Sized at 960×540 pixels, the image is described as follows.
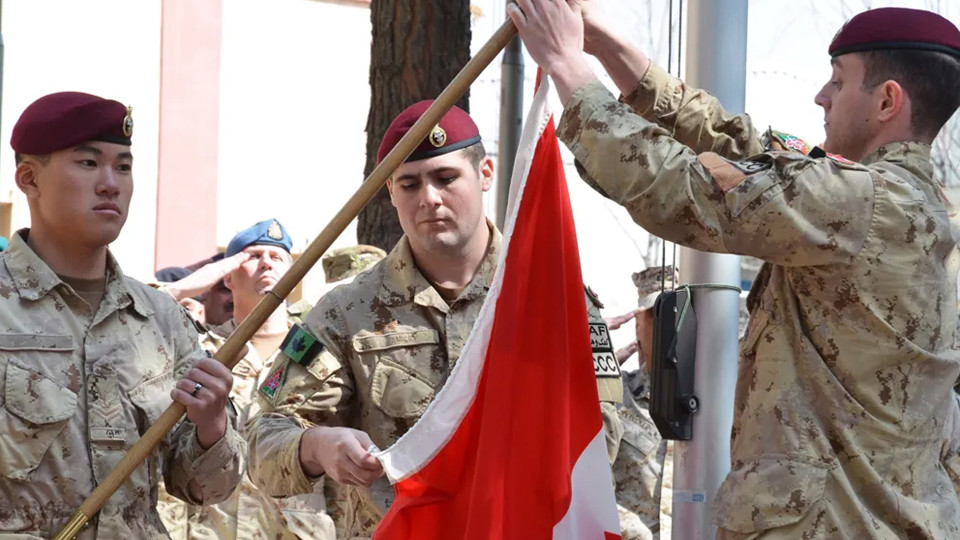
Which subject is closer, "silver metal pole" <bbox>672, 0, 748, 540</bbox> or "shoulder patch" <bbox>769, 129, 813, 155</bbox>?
"shoulder patch" <bbox>769, 129, 813, 155</bbox>

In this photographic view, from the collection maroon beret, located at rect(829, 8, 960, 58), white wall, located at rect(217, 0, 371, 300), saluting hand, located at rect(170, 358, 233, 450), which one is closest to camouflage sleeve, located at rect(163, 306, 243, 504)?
saluting hand, located at rect(170, 358, 233, 450)

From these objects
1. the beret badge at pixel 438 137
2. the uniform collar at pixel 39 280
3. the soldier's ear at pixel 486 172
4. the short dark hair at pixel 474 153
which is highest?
the beret badge at pixel 438 137

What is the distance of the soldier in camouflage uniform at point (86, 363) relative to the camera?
163 inches

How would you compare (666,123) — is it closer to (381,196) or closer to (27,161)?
(27,161)

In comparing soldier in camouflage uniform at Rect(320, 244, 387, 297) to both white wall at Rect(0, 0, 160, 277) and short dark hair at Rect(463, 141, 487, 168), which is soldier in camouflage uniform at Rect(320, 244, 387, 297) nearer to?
short dark hair at Rect(463, 141, 487, 168)

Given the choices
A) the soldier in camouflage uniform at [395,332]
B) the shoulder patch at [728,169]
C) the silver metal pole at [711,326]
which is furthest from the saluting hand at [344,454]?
the silver metal pole at [711,326]

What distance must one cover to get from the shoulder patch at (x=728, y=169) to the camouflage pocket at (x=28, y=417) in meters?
1.92

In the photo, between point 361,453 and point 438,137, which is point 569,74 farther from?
point 361,453

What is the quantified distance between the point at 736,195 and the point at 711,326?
1653 millimetres

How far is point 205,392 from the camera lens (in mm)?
4191

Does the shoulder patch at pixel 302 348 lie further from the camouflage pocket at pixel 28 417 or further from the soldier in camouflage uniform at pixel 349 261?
the soldier in camouflage uniform at pixel 349 261

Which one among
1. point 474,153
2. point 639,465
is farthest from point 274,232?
point 474,153

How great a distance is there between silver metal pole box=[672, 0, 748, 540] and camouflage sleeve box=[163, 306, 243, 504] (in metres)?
1.65

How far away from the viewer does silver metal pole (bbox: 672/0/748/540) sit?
5.21 metres
